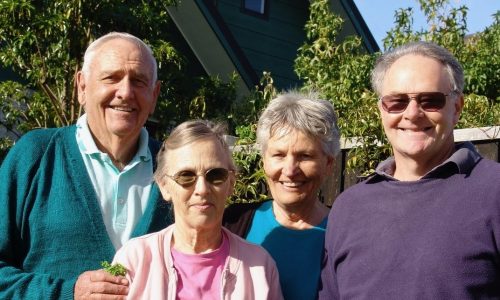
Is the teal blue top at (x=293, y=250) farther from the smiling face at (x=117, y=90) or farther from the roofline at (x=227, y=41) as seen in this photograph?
the roofline at (x=227, y=41)

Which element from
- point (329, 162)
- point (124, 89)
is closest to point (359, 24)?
point (329, 162)

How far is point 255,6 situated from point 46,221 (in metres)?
9.27

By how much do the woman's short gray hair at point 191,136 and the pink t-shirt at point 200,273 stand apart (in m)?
0.34

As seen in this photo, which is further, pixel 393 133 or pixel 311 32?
pixel 311 32

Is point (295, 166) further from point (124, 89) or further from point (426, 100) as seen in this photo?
point (124, 89)

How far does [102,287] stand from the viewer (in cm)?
292

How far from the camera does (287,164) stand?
3.34 meters

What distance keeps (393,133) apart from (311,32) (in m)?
5.87

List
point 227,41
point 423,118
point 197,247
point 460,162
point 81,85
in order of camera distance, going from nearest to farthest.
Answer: point 460,162, point 423,118, point 197,247, point 81,85, point 227,41

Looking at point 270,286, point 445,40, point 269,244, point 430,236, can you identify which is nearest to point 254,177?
point 269,244

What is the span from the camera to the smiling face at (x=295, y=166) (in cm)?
335

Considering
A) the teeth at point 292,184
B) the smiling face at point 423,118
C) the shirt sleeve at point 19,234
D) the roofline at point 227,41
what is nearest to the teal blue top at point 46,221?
the shirt sleeve at point 19,234

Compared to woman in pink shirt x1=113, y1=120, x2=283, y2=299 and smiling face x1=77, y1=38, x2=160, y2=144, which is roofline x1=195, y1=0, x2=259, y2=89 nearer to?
smiling face x1=77, y1=38, x2=160, y2=144

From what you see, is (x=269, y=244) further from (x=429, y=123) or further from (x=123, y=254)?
(x=429, y=123)
